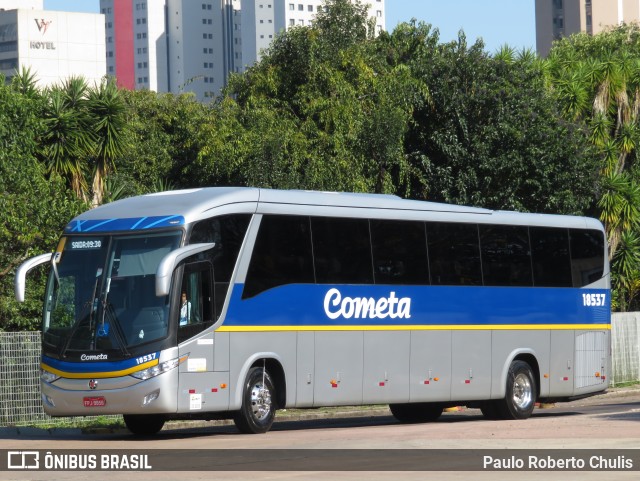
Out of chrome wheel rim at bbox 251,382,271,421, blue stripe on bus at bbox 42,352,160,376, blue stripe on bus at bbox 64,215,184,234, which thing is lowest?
chrome wheel rim at bbox 251,382,271,421

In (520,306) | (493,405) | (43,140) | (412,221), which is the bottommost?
(493,405)

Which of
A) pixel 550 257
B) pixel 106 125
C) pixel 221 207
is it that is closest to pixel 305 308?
pixel 221 207

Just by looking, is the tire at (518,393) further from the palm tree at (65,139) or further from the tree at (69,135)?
the palm tree at (65,139)

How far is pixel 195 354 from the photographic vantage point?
57.5 ft

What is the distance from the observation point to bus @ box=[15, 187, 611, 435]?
17312mm

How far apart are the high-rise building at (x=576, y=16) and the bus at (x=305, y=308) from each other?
140845 mm

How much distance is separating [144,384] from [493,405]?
8285 mm

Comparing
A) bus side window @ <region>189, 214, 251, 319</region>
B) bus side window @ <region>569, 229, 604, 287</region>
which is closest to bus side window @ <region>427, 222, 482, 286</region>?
bus side window @ <region>569, 229, 604, 287</region>

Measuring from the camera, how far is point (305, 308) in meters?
19.2

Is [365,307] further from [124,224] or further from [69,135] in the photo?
[69,135]

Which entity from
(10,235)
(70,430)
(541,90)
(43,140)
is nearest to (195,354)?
(70,430)

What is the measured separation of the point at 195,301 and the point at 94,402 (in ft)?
6.28

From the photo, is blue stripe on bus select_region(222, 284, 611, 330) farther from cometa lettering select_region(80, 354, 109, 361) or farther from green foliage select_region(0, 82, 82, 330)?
green foliage select_region(0, 82, 82, 330)

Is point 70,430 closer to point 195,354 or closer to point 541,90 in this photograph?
point 195,354
